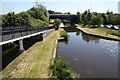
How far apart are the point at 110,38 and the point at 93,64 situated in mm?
Answer: 14825

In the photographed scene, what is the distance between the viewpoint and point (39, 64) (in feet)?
30.4

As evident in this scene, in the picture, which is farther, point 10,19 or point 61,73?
point 10,19

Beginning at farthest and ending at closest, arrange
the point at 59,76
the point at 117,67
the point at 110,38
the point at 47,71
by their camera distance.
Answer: the point at 110,38, the point at 117,67, the point at 47,71, the point at 59,76

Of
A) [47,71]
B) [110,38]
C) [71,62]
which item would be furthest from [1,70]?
[110,38]

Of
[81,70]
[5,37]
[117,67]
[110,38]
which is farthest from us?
[110,38]

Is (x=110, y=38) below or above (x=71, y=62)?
above

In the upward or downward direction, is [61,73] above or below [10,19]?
below

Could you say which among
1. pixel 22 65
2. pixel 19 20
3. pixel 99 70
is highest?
pixel 19 20

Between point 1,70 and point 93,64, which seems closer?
point 1,70

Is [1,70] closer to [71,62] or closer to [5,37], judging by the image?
[5,37]

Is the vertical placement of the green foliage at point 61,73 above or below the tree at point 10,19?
below

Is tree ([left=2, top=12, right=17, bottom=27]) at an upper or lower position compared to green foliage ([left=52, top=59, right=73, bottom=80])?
upper

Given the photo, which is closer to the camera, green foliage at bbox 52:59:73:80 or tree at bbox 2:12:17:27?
green foliage at bbox 52:59:73:80

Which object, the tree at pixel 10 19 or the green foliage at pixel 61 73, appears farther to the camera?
the tree at pixel 10 19
